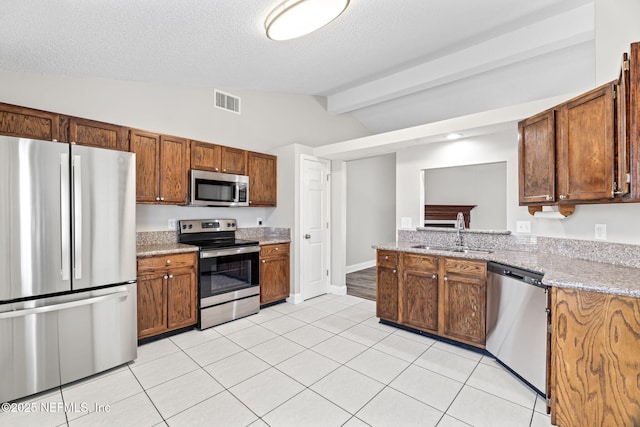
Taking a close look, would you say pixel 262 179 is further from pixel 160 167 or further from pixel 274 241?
pixel 160 167

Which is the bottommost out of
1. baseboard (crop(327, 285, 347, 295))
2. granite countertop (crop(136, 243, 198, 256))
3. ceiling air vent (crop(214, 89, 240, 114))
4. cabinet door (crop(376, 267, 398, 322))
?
baseboard (crop(327, 285, 347, 295))

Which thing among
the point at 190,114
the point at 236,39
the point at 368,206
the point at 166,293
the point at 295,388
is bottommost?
the point at 295,388

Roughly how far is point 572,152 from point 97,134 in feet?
13.1

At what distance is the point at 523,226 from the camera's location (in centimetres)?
Answer: 294

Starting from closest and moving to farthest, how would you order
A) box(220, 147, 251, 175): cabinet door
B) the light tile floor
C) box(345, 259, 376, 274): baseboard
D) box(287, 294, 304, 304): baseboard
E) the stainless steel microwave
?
the light tile floor, the stainless steel microwave, box(220, 147, 251, 175): cabinet door, box(287, 294, 304, 304): baseboard, box(345, 259, 376, 274): baseboard

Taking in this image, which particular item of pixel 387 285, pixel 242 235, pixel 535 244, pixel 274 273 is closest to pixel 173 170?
pixel 242 235

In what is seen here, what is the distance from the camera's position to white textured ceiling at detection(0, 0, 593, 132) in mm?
1992

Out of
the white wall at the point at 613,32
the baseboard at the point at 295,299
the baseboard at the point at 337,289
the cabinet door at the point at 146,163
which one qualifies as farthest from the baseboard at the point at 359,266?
the white wall at the point at 613,32

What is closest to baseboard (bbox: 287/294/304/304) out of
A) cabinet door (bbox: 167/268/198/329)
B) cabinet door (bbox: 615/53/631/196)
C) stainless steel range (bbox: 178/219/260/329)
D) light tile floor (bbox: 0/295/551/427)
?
stainless steel range (bbox: 178/219/260/329)

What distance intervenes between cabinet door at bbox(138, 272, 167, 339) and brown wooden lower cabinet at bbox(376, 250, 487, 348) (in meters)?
2.30

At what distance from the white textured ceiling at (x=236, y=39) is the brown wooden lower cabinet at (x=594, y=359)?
241 centimetres

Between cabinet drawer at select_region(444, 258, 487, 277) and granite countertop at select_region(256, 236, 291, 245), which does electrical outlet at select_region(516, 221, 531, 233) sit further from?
granite countertop at select_region(256, 236, 291, 245)

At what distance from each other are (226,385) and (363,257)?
183 inches

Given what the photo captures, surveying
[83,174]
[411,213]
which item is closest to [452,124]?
[411,213]
